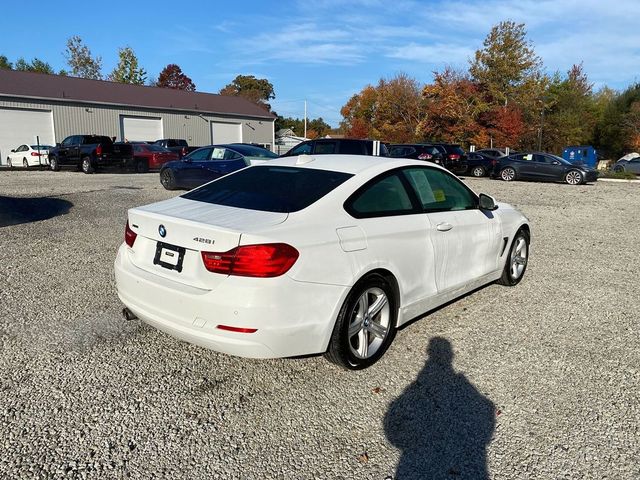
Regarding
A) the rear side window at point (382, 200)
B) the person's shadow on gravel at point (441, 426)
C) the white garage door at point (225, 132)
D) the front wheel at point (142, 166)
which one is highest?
the white garage door at point (225, 132)

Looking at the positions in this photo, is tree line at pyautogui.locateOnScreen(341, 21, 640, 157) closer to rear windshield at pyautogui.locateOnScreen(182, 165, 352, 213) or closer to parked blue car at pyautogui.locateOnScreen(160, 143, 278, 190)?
parked blue car at pyautogui.locateOnScreen(160, 143, 278, 190)

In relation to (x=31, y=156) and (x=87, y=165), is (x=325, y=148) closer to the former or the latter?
(x=87, y=165)

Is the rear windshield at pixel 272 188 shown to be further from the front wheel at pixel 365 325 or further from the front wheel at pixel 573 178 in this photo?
the front wheel at pixel 573 178

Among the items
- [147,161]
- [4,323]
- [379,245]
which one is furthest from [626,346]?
[147,161]

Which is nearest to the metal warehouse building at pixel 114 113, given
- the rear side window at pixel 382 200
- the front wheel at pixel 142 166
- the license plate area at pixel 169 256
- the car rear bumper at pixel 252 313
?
the front wheel at pixel 142 166

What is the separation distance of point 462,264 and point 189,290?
8.32 feet

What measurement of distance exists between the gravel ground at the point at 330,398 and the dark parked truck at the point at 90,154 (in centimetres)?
1781

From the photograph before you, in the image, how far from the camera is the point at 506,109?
47.2 metres

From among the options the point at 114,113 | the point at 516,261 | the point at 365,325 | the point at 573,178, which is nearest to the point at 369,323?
the point at 365,325

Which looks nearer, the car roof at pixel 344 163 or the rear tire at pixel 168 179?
the car roof at pixel 344 163

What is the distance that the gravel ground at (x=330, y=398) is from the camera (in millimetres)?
2611

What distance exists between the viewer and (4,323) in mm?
4254

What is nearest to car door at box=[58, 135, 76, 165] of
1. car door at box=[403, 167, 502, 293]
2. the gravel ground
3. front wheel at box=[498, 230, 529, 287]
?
the gravel ground

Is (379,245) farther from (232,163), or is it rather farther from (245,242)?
(232,163)
